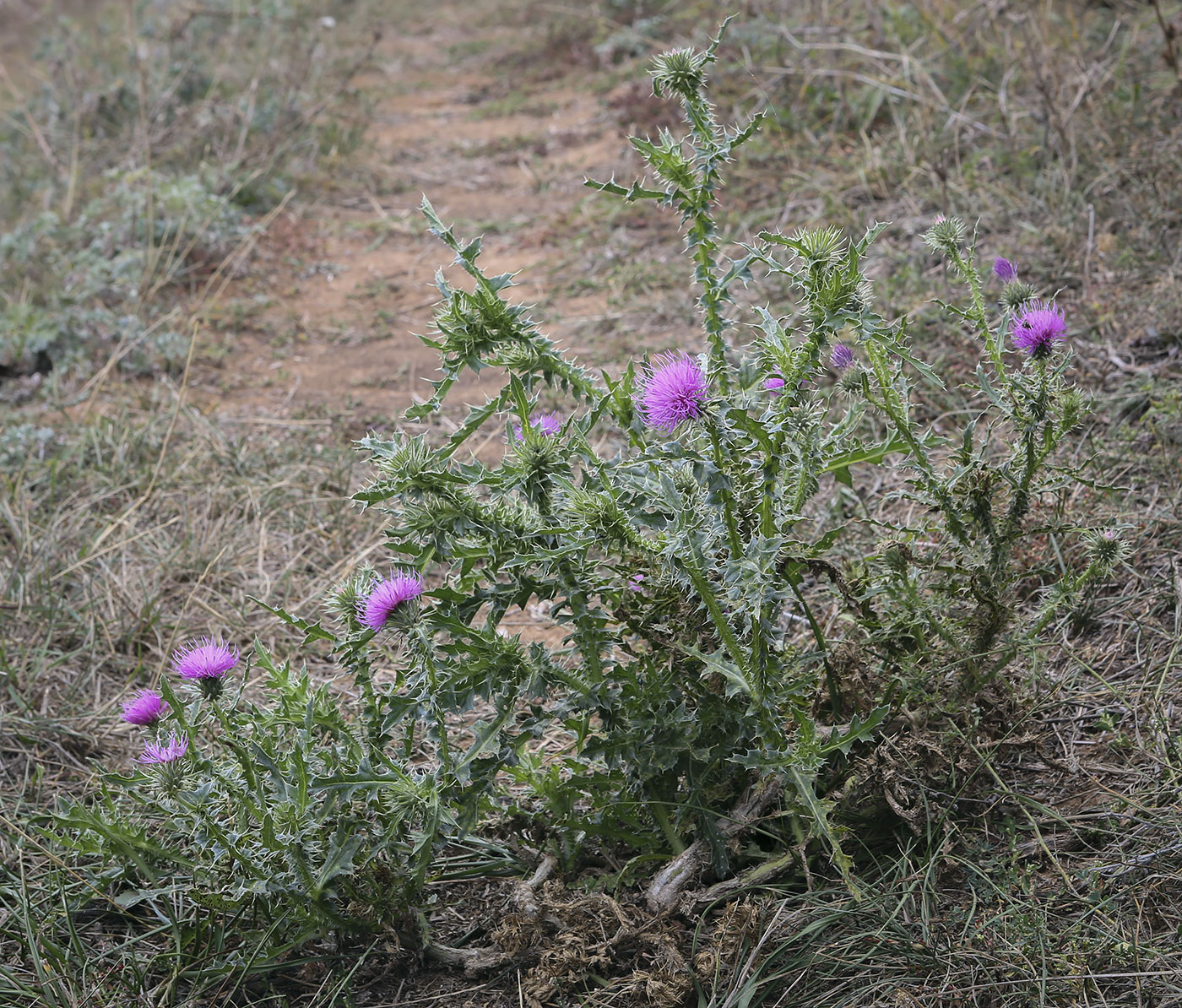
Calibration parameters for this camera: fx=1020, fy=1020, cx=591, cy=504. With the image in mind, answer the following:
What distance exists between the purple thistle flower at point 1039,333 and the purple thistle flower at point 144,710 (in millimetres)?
1671

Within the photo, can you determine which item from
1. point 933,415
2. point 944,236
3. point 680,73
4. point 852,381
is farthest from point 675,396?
point 933,415

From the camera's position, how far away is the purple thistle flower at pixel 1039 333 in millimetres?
1787

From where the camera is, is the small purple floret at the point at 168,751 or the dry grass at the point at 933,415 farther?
the small purple floret at the point at 168,751

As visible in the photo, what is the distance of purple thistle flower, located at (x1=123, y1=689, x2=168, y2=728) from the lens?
5.94ft

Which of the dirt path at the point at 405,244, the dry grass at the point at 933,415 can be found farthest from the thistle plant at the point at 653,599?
the dirt path at the point at 405,244

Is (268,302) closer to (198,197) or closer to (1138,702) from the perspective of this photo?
(198,197)

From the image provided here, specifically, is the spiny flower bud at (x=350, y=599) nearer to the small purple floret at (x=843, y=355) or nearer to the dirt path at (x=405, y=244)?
the small purple floret at (x=843, y=355)

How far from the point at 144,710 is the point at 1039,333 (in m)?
1.72

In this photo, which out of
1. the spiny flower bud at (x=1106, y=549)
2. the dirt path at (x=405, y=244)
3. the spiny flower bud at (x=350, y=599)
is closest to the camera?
the spiny flower bud at (x=350, y=599)

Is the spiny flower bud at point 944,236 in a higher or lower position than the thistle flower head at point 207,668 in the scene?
higher

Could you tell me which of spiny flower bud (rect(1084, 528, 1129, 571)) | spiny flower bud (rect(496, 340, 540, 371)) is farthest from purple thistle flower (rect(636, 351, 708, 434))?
spiny flower bud (rect(1084, 528, 1129, 571))

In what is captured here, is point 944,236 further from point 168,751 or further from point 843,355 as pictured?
point 168,751

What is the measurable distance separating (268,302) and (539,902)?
402cm

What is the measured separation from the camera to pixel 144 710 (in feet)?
5.96
